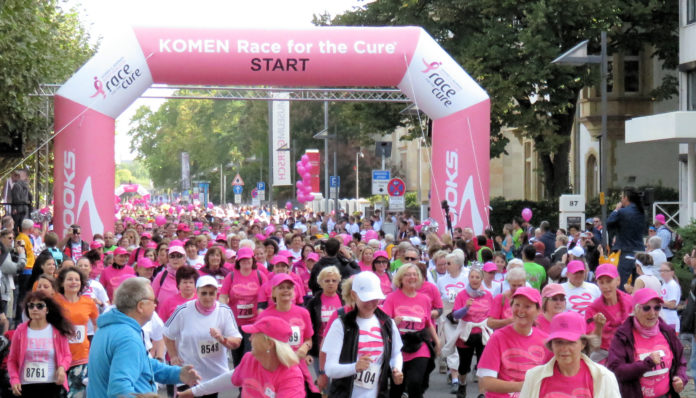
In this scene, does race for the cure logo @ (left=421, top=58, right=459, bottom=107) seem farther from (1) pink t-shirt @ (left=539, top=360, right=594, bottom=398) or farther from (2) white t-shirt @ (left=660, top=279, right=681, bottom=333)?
(1) pink t-shirt @ (left=539, top=360, right=594, bottom=398)

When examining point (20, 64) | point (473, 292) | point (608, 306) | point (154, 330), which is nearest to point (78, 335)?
point (154, 330)

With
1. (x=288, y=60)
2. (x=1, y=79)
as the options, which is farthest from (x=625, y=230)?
(x=1, y=79)

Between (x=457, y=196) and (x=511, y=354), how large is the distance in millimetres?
15455

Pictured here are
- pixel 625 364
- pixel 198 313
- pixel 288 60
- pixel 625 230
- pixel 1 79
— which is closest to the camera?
pixel 625 364

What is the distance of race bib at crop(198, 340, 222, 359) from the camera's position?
8.83 m

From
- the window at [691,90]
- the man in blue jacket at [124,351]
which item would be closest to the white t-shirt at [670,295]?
the man in blue jacket at [124,351]

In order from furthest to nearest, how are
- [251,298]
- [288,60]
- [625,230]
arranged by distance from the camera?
[288,60]
[625,230]
[251,298]

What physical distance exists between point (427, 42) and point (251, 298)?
Answer: 444 inches

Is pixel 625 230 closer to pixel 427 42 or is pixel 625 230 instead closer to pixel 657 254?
pixel 657 254

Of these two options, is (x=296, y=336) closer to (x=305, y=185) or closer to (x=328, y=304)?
(x=328, y=304)

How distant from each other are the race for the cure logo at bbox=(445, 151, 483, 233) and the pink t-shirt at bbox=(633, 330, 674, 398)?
1459 cm

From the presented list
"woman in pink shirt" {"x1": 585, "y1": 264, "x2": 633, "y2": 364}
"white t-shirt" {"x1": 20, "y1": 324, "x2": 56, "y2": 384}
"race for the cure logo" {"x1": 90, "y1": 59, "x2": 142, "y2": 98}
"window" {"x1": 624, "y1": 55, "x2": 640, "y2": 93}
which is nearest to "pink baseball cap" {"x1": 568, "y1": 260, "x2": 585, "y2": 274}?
"woman in pink shirt" {"x1": 585, "y1": 264, "x2": 633, "y2": 364}

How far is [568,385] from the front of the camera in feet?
18.4

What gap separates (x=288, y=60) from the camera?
71.3ft
